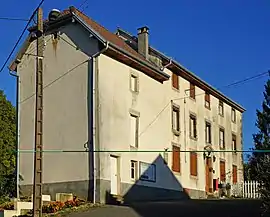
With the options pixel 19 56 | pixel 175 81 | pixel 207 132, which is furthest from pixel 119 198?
pixel 207 132

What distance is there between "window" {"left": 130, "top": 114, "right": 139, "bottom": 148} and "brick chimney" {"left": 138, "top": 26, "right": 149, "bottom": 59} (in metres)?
4.82

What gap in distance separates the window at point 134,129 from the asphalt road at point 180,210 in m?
5.88

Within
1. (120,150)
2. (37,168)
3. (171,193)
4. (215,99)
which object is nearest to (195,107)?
(215,99)

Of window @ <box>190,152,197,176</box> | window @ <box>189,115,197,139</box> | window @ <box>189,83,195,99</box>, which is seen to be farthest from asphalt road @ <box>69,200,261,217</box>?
window @ <box>189,83,195,99</box>

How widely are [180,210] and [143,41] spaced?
14.2 m

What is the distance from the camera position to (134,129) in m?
32.0

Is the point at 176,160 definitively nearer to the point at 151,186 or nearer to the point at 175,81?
the point at 151,186

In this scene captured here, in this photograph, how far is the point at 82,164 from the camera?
29.1 meters

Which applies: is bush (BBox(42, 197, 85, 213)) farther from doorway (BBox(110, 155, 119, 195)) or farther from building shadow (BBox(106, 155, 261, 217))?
doorway (BBox(110, 155, 119, 195))

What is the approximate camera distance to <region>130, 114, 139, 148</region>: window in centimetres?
3157

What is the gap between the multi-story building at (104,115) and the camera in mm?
29266

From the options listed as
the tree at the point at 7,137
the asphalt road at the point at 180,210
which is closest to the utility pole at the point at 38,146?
the asphalt road at the point at 180,210

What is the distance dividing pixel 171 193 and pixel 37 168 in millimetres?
15390

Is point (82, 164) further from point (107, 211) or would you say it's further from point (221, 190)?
point (221, 190)
